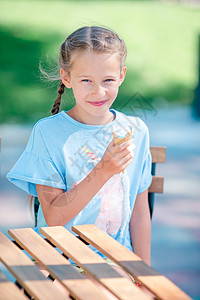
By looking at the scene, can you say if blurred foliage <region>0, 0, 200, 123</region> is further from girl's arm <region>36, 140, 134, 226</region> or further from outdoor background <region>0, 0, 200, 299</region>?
girl's arm <region>36, 140, 134, 226</region>

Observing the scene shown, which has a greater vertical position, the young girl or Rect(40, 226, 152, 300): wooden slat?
the young girl

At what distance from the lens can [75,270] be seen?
1.57 meters

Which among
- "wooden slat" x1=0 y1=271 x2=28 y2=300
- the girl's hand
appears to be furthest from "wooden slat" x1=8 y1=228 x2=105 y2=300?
the girl's hand

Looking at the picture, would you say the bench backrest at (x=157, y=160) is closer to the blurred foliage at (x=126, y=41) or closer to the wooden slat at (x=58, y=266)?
the wooden slat at (x=58, y=266)

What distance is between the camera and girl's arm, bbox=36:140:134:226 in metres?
2.08

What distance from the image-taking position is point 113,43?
2279 millimetres

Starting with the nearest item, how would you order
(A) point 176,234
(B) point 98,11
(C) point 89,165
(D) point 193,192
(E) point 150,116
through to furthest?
(C) point 89,165 < (A) point 176,234 < (D) point 193,192 < (E) point 150,116 < (B) point 98,11

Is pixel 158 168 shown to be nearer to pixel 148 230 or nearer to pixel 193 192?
pixel 193 192

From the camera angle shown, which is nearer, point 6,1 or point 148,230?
point 148,230

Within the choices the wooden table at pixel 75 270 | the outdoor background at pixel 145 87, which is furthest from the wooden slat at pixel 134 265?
the outdoor background at pixel 145 87

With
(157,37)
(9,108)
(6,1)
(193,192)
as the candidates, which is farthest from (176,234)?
(6,1)

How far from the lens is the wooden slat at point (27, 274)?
1.41 metres

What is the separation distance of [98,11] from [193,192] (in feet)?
18.0

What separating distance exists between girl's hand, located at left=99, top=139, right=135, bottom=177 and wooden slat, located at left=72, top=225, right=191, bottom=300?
24 cm
